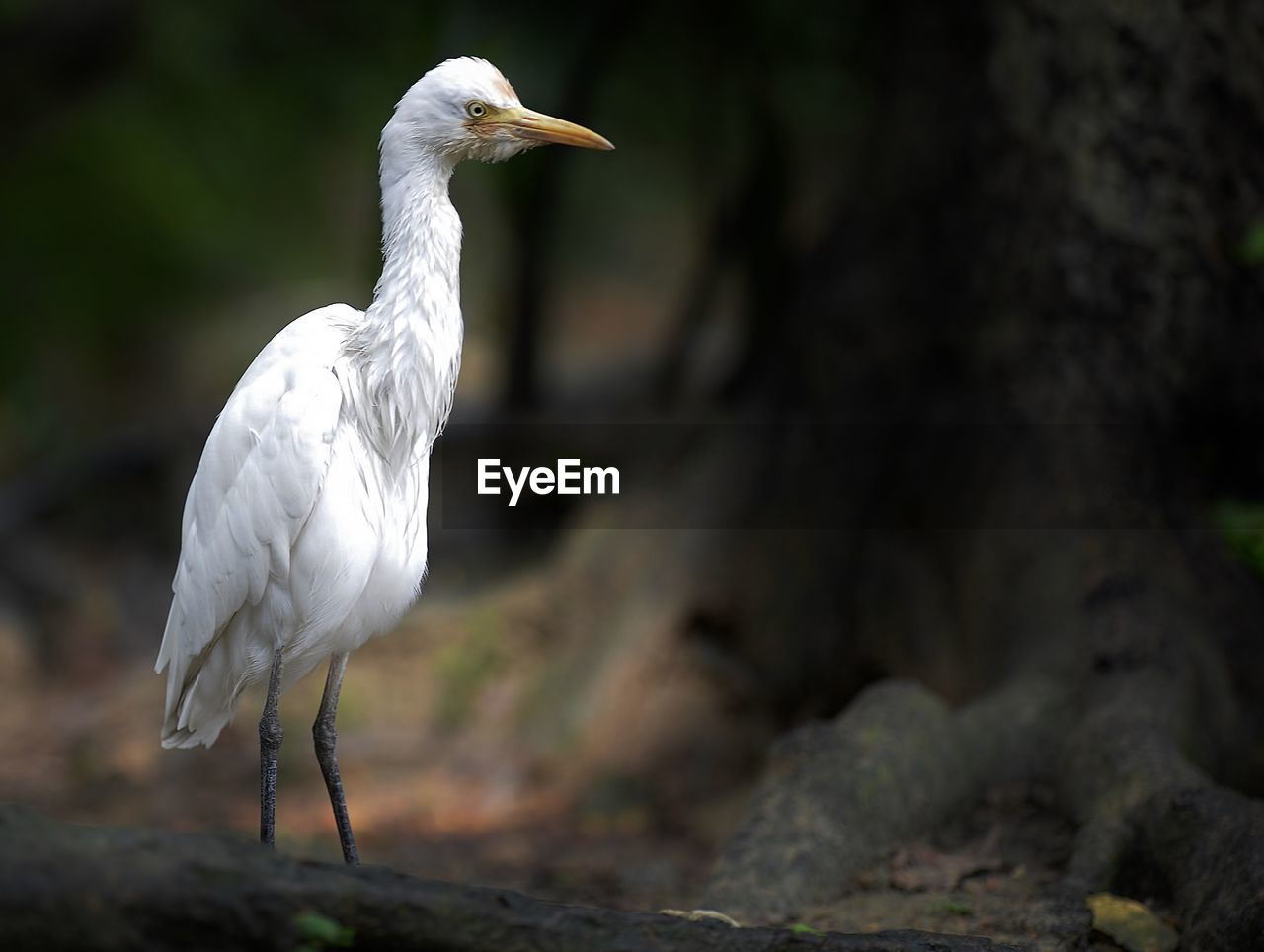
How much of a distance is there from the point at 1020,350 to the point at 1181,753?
1892 millimetres

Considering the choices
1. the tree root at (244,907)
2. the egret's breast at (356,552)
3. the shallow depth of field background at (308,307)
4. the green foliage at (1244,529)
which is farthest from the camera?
the shallow depth of field background at (308,307)

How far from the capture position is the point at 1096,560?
5082mm

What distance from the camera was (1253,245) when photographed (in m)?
4.98

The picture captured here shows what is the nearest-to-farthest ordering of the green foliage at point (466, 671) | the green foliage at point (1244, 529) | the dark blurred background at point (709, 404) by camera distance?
the green foliage at point (1244, 529), the dark blurred background at point (709, 404), the green foliage at point (466, 671)

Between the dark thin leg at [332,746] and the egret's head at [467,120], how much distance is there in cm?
154

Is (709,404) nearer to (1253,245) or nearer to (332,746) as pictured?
(1253,245)

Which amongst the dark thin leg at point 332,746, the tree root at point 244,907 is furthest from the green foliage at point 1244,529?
the dark thin leg at point 332,746

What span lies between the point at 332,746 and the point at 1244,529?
367 cm

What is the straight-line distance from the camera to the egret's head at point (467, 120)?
11.9ft

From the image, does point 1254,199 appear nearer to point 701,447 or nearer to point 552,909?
point 701,447

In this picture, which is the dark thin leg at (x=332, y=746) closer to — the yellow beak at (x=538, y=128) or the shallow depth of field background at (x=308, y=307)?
the yellow beak at (x=538, y=128)

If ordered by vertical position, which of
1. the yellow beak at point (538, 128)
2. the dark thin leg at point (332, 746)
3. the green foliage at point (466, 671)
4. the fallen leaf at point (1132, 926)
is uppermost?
the yellow beak at point (538, 128)

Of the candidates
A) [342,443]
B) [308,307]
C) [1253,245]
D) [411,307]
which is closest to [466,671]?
[342,443]

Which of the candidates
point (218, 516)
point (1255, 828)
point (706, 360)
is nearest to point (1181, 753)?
point (1255, 828)
